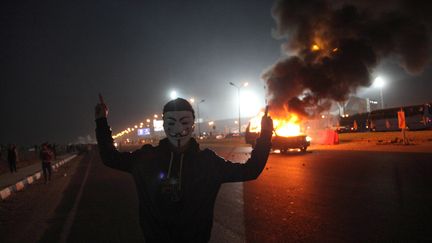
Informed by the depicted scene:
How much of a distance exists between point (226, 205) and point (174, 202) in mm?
6040

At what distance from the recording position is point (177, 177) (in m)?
2.41

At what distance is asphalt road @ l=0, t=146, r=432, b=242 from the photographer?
5655mm

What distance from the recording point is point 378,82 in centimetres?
6384

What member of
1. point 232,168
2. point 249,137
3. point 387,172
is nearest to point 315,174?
point 387,172

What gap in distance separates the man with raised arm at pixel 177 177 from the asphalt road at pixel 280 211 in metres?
3.14

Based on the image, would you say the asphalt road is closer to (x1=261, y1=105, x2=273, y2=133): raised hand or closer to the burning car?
(x1=261, y1=105, x2=273, y2=133): raised hand

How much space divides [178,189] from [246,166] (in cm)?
68

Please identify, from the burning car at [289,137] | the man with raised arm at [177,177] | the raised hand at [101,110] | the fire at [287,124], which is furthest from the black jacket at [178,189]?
the fire at [287,124]

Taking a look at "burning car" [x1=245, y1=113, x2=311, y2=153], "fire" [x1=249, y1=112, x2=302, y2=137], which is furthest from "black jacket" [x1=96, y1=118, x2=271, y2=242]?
"fire" [x1=249, y1=112, x2=302, y2=137]

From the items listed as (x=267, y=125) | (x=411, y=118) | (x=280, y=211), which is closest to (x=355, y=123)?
(x=411, y=118)

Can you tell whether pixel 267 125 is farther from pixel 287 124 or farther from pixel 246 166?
pixel 287 124

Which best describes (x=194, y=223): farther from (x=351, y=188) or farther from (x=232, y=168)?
(x=351, y=188)

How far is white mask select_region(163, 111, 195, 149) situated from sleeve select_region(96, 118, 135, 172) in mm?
354

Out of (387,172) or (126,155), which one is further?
(387,172)
